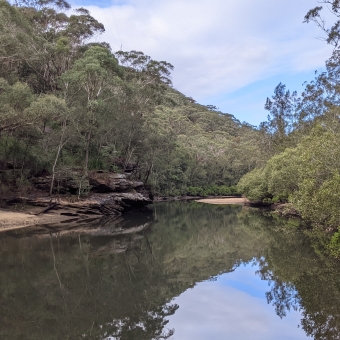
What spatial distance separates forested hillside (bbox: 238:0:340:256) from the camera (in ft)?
54.9

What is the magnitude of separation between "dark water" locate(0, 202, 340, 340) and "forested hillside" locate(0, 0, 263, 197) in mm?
9307

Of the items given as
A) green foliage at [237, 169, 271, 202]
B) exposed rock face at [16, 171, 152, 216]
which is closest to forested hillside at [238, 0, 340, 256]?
green foliage at [237, 169, 271, 202]

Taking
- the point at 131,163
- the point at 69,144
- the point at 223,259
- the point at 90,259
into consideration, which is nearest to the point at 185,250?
the point at 223,259

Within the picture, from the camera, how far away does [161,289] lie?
1141cm

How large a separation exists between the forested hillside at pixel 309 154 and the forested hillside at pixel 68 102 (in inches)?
620

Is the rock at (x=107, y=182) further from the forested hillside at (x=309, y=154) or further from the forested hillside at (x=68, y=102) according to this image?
the forested hillside at (x=309, y=154)

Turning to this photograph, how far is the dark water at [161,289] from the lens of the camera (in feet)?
26.8

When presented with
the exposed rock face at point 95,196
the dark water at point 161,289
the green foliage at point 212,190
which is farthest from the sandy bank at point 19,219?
the green foliage at point 212,190

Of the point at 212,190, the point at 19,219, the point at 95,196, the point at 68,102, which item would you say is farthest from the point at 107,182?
→ the point at 212,190

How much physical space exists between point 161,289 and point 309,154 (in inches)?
478

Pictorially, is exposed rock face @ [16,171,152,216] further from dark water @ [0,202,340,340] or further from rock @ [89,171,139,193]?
dark water @ [0,202,340,340]

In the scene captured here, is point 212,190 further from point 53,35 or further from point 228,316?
point 228,316

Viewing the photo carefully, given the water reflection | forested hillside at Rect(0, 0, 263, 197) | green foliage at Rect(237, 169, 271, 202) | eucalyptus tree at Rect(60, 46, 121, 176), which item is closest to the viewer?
the water reflection

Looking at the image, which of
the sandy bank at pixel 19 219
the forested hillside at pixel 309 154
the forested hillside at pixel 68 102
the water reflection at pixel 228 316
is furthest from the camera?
the forested hillside at pixel 68 102
